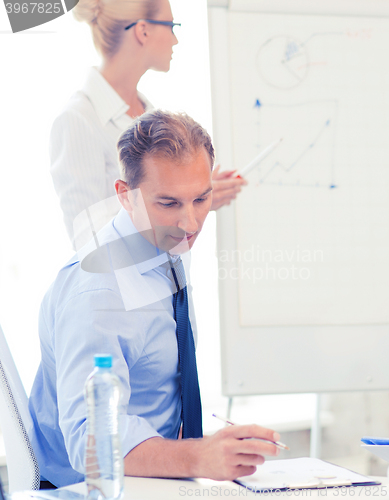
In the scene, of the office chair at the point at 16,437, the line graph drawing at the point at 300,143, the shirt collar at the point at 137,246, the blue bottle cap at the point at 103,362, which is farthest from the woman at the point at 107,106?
the blue bottle cap at the point at 103,362

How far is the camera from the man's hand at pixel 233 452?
0.66 metres

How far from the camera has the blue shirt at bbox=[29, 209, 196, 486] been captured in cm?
79

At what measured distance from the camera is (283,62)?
4.92 ft

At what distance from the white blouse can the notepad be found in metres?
A: 0.69

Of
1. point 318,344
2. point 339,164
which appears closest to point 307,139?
point 339,164

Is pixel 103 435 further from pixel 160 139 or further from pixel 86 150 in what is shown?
pixel 86 150

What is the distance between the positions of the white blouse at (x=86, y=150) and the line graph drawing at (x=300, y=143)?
0.41m

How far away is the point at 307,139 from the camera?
1.51 metres

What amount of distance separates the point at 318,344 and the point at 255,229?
14.4 inches

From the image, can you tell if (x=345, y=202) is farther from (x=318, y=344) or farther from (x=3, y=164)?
(x=3, y=164)

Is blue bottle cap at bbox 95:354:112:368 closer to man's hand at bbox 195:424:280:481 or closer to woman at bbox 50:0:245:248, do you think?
man's hand at bbox 195:424:280:481

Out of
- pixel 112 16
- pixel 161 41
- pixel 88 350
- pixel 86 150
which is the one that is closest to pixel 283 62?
pixel 161 41

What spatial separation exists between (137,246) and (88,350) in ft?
0.90

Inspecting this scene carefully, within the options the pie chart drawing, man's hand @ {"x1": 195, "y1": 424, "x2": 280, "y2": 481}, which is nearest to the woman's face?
the pie chart drawing
